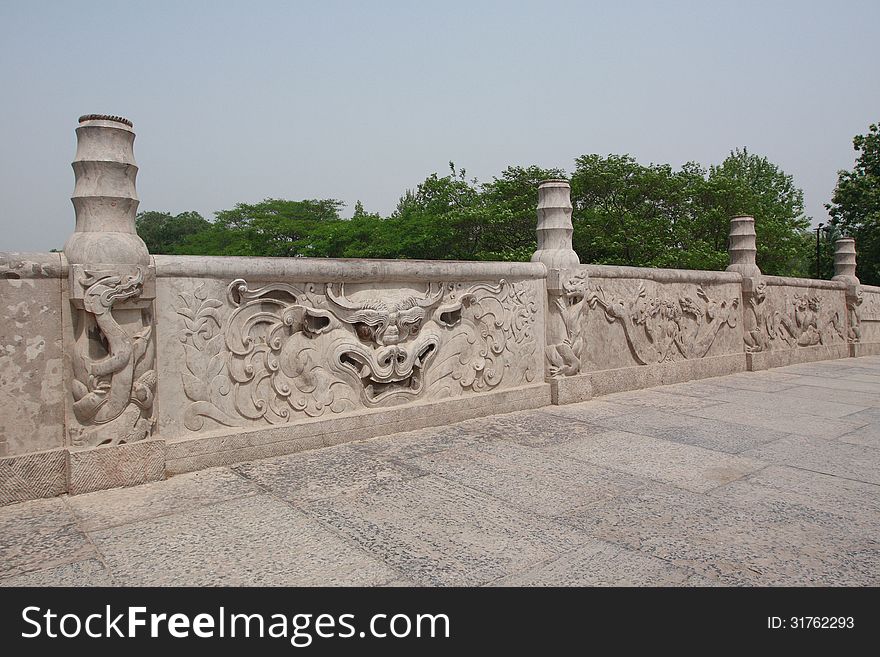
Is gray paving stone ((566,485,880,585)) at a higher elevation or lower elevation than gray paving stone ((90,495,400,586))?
lower

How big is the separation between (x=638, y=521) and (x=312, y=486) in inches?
69.2

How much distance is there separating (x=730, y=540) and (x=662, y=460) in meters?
1.40

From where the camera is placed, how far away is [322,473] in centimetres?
393

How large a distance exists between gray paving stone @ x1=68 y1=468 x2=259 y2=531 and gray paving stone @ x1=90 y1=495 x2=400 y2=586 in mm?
128

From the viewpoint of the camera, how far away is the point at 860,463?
4.26 m

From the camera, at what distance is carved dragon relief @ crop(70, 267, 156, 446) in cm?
352

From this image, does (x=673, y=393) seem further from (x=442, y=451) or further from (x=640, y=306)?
(x=442, y=451)

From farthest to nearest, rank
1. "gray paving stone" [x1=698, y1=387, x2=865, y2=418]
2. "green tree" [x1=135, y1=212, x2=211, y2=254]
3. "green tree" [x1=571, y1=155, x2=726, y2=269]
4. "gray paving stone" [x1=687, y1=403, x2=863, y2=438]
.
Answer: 1. "green tree" [x1=135, y1=212, x2=211, y2=254]
2. "green tree" [x1=571, y1=155, x2=726, y2=269]
3. "gray paving stone" [x1=698, y1=387, x2=865, y2=418]
4. "gray paving stone" [x1=687, y1=403, x2=863, y2=438]

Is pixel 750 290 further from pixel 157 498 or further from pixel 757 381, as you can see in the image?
pixel 157 498

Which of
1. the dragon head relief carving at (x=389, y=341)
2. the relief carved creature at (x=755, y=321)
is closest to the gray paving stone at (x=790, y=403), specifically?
the relief carved creature at (x=755, y=321)

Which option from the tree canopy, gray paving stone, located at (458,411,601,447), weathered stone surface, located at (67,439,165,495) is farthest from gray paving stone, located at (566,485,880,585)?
the tree canopy

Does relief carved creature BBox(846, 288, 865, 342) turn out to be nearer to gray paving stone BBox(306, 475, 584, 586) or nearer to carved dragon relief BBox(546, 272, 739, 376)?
carved dragon relief BBox(546, 272, 739, 376)

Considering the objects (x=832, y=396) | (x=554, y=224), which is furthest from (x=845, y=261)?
(x=554, y=224)

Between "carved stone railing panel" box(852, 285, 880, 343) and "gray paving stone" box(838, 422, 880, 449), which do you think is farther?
"carved stone railing panel" box(852, 285, 880, 343)
